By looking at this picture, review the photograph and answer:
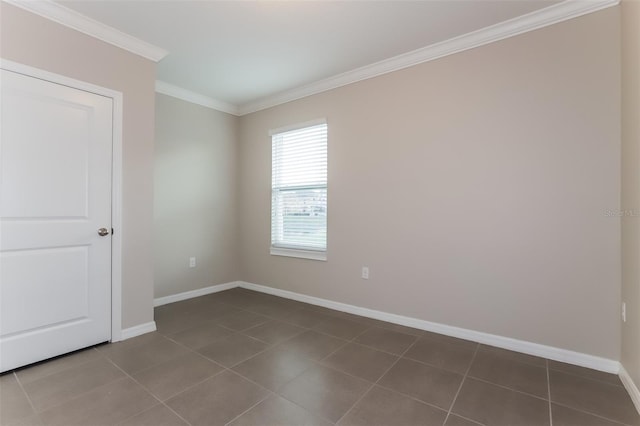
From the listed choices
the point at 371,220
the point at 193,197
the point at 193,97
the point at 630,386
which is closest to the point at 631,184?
the point at 630,386

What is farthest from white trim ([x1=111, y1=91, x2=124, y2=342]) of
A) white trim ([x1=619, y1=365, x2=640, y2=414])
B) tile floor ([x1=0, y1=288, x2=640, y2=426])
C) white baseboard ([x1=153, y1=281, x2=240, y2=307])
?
white trim ([x1=619, y1=365, x2=640, y2=414])

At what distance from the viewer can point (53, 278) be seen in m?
2.27

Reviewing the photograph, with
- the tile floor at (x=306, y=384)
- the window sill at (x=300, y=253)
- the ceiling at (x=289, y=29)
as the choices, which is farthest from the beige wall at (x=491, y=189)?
the tile floor at (x=306, y=384)

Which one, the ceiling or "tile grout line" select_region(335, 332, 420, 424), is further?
the ceiling

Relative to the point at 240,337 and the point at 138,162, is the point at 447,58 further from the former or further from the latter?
the point at 240,337

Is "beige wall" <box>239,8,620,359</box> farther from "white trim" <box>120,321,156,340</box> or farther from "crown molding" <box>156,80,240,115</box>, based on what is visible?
"white trim" <box>120,321,156,340</box>

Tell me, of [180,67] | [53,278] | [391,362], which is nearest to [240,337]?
[391,362]

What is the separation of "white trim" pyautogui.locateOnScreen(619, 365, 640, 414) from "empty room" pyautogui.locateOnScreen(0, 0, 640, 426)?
0.03m

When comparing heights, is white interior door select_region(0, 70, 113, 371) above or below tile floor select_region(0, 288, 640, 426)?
above

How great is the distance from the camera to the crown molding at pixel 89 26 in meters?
2.14

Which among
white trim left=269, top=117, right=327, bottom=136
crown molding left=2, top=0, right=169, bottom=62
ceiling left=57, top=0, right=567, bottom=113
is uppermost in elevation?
ceiling left=57, top=0, right=567, bottom=113

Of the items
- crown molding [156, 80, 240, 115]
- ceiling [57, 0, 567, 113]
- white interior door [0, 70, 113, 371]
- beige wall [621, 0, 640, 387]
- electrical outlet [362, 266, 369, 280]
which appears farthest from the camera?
crown molding [156, 80, 240, 115]

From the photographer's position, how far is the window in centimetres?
363

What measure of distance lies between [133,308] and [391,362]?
7.34 ft
